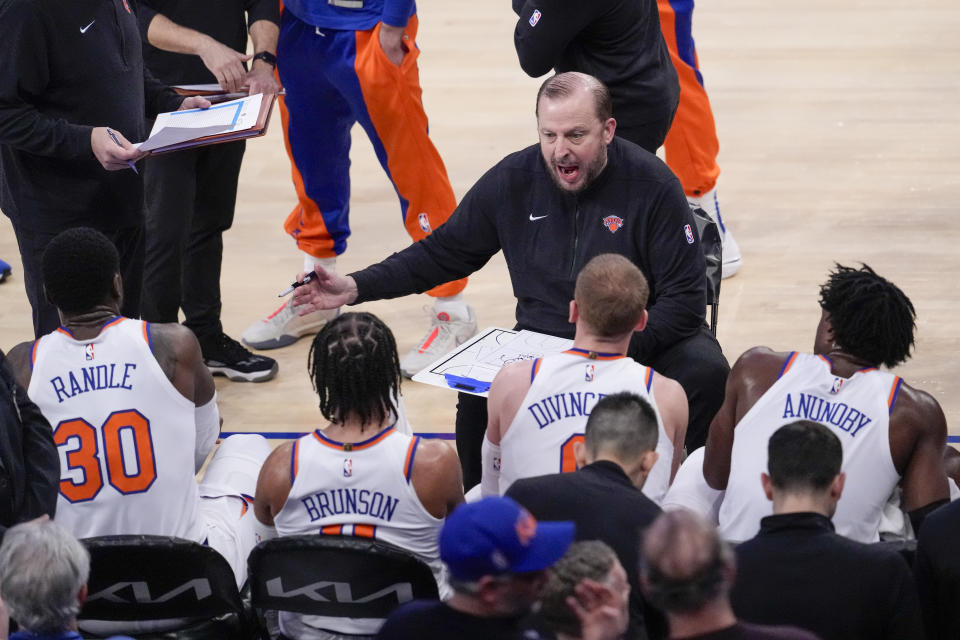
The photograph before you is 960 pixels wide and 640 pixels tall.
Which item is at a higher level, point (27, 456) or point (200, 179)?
point (200, 179)

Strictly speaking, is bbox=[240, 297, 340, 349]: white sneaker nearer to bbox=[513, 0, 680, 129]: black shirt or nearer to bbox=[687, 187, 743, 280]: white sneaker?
bbox=[513, 0, 680, 129]: black shirt

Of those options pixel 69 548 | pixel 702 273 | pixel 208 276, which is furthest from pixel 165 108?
pixel 69 548

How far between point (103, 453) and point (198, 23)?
2.14 meters

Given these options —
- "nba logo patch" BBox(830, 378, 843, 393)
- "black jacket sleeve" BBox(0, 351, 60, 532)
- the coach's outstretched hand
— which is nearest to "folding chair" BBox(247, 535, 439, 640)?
"black jacket sleeve" BBox(0, 351, 60, 532)

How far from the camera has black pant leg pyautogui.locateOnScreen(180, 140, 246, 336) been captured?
4758 millimetres

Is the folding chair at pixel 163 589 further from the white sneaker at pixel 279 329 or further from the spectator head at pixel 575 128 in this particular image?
the white sneaker at pixel 279 329

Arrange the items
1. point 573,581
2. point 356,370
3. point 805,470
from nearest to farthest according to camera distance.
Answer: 1. point 573,581
2. point 805,470
3. point 356,370

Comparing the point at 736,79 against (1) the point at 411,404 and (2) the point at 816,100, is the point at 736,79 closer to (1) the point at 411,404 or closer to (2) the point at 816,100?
(2) the point at 816,100

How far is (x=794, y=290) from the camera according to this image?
526 cm

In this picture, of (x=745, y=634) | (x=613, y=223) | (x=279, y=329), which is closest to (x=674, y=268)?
(x=613, y=223)

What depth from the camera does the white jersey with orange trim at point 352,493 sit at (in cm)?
265

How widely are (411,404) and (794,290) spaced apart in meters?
1.68

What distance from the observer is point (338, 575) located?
250cm

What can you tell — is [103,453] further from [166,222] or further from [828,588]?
[166,222]
